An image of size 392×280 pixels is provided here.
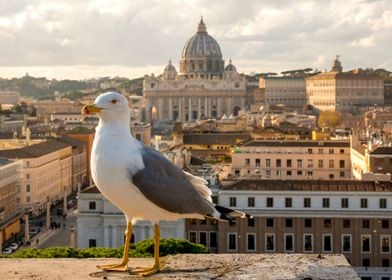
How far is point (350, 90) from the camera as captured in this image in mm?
120188

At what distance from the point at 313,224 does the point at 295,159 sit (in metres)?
16.9

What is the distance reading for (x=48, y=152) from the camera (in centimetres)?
4947

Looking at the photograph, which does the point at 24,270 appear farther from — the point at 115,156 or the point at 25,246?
the point at 25,246

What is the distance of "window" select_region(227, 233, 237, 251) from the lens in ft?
83.8

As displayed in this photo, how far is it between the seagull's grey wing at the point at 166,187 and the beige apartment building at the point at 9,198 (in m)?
29.0

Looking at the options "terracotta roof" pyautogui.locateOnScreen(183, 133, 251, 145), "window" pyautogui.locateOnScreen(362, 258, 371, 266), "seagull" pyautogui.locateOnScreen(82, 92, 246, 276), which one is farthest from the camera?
"terracotta roof" pyautogui.locateOnScreen(183, 133, 251, 145)

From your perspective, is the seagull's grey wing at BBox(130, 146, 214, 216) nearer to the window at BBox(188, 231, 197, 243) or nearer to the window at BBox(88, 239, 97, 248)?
the window at BBox(88, 239, 97, 248)

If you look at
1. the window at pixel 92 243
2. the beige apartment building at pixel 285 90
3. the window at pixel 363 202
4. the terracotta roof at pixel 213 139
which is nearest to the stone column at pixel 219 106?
the beige apartment building at pixel 285 90

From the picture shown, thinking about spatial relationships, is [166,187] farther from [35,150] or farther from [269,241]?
[35,150]

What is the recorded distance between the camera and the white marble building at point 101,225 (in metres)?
25.0

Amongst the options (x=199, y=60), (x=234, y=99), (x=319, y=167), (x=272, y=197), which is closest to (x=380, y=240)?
(x=272, y=197)

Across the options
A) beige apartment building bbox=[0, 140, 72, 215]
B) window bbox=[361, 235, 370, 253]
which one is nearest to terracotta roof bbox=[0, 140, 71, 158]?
beige apartment building bbox=[0, 140, 72, 215]

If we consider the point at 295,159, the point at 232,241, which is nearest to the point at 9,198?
the point at 295,159

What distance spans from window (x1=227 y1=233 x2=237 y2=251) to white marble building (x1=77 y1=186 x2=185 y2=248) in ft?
4.19
